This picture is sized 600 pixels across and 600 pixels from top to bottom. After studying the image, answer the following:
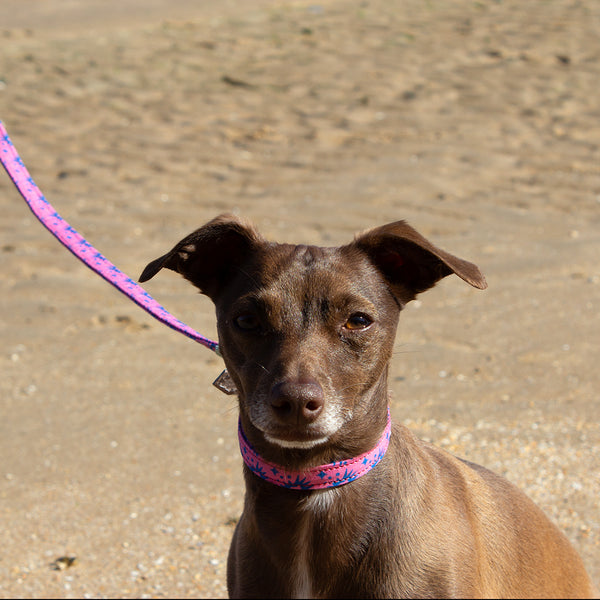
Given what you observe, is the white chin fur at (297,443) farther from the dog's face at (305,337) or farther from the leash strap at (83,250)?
the leash strap at (83,250)

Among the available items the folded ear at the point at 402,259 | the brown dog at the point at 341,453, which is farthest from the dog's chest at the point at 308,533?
the folded ear at the point at 402,259

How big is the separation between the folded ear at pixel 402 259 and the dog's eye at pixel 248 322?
1.71 ft

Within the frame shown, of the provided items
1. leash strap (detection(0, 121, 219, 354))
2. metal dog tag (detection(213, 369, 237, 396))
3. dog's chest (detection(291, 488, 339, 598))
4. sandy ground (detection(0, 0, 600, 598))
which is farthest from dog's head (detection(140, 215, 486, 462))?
sandy ground (detection(0, 0, 600, 598))

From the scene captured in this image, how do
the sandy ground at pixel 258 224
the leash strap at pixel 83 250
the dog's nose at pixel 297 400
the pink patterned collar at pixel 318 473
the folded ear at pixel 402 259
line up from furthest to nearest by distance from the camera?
the sandy ground at pixel 258 224, the leash strap at pixel 83 250, the folded ear at pixel 402 259, the pink patterned collar at pixel 318 473, the dog's nose at pixel 297 400

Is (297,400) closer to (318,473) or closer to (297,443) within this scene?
(297,443)

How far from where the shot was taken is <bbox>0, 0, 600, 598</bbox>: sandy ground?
179 inches

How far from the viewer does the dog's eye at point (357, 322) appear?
284 centimetres

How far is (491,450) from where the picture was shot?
4812 millimetres

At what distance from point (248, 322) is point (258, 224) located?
5.21 metres

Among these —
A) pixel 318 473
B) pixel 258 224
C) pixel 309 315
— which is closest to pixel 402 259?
pixel 309 315

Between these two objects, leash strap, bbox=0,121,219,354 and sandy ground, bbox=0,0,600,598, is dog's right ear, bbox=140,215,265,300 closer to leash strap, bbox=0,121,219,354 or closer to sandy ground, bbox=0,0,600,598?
leash strap, bbox=0,121,219,354

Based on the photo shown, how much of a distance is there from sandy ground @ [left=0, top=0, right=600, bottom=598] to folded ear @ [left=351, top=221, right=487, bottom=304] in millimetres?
1858

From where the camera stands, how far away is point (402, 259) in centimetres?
312

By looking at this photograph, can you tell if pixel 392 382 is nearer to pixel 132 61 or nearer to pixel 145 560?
pixel 145 560
